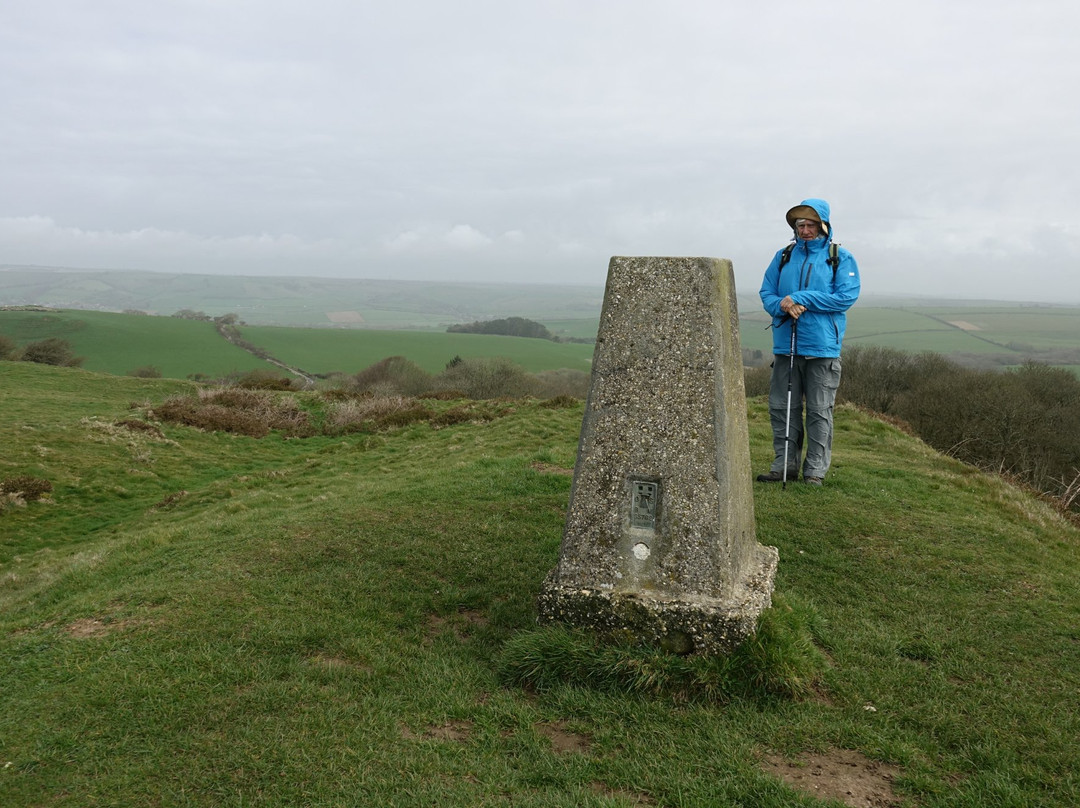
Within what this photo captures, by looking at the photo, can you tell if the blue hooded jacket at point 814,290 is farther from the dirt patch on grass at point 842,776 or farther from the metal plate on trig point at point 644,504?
the dirt patch on grass at point 842,776

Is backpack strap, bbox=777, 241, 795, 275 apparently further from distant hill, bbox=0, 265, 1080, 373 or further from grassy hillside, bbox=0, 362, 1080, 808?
distant hill, bbox=0, 265, 1080, 373

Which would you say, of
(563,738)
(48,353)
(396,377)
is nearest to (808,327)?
(563,738)

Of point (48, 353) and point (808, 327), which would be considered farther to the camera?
point (48, 353)

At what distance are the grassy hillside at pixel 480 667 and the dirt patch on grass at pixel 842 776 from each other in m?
0.03

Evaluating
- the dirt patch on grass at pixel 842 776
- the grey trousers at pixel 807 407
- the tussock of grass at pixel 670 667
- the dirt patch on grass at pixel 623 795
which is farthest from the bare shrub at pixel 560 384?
the dirt patch on grass at pixel 623 795

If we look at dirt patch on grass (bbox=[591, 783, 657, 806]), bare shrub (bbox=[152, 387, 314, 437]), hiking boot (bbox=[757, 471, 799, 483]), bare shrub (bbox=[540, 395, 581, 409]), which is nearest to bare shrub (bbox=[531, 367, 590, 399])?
bare shrub (bbox=[540, 395, 581, 409])

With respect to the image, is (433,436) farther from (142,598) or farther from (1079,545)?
(1079,545)

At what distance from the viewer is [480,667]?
4.98 m

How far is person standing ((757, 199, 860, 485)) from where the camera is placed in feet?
27.4

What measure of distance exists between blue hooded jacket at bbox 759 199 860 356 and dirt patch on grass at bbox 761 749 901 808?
214 inches

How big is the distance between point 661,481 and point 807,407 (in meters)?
5.20

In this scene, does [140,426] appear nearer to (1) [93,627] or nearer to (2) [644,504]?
(1) [93,627]

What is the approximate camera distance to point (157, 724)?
13.6ft

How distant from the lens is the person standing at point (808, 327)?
835 cm
